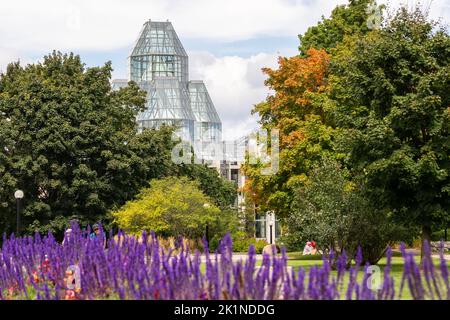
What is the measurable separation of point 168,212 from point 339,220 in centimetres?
1698

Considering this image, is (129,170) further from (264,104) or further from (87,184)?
(264,104)

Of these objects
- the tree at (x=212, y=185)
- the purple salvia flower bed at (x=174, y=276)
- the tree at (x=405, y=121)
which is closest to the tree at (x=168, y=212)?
the tree at (x=405, y=121)

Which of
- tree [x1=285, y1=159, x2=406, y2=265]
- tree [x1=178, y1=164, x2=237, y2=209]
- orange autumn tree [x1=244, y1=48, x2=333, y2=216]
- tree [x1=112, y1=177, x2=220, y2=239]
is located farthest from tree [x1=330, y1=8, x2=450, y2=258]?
A: tree [x1=178, y1=164, x2=237, y2=209]

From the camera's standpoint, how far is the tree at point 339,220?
28.0 meters

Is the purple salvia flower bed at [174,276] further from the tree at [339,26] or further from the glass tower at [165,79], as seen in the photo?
the glass tower at [165,79]

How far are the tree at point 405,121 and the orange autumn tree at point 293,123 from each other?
13486 mm

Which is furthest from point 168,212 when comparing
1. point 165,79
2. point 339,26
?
point 165,79

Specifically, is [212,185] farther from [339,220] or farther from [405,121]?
[405,121]

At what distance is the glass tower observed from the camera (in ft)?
404

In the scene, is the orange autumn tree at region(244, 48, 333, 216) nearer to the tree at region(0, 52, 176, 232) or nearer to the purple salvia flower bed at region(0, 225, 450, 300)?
the tree at region(0, 52, 176, 232)

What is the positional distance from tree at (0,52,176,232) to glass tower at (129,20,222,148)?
67.8 meters

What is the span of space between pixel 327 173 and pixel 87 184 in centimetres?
2147

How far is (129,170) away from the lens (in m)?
49.9

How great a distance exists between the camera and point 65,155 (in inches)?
1967
